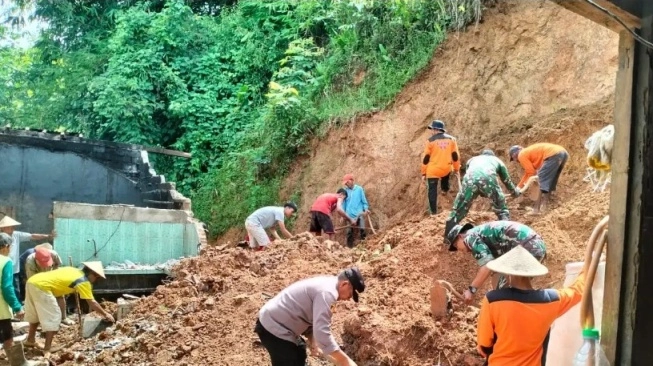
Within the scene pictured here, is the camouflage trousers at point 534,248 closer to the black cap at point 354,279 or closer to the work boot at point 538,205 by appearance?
the black cap at point 354,279

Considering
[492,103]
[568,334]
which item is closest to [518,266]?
[568,334]

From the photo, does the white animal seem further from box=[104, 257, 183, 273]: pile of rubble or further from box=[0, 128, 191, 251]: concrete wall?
box=[0, 128, 191, 251]: concrete wall

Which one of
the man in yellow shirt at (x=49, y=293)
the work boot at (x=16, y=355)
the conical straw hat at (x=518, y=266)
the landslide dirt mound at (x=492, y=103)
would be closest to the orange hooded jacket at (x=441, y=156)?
the landslide dirt mound at (x=492, y=103)

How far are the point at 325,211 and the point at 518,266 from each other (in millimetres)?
6829

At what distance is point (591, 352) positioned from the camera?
272 cm

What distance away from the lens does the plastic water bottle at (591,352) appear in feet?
8.86

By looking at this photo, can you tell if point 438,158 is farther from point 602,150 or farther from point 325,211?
point 602,150

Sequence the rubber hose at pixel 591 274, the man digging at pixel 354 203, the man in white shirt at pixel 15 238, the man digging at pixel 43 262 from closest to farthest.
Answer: the rubber hose at pixel 591 274
the man digging at pixel 43 262
the man in white shirt at pixel 15 238
the man digging at pixel 354 203

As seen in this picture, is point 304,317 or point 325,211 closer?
point 304,317

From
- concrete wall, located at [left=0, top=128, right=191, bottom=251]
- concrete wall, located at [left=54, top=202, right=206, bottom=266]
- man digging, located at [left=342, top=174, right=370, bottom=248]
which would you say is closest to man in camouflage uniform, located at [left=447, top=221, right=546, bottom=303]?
man digging, located at [left=342, top=174, right=370, bottom=248]

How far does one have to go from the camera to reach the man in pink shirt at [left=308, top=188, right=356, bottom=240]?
10375 mm

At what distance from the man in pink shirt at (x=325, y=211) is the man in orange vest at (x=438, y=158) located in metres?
1.81

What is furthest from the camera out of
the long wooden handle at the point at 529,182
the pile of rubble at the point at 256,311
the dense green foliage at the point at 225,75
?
the dense green foliage at the point at 225,75

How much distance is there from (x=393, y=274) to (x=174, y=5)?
12.9 meters
